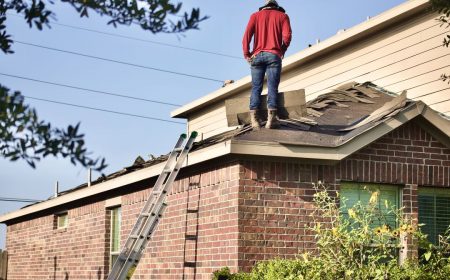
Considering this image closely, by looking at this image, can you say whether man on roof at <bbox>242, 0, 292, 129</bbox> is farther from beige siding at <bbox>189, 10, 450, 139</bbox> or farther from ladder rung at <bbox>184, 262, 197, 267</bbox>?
beige siding at <bbox>189, 10, 450, 139</bbox>

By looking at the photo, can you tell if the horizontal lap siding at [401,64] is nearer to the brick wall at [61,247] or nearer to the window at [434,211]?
the window at [434,211]

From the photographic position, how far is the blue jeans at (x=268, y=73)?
13008 millimetres

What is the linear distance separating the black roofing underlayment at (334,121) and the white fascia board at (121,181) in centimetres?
31

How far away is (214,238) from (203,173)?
3.98 ft

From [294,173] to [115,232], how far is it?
6.37 meters

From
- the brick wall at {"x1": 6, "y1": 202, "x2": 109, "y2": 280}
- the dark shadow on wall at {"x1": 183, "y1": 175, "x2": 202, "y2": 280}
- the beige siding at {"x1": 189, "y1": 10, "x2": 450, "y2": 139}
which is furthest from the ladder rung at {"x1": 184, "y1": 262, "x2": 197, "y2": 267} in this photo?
the beige siding at {"x1": 189, "y1": 10, "x2": 450, "y2": 139}

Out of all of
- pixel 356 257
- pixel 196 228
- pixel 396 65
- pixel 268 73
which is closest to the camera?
pixel 356 257


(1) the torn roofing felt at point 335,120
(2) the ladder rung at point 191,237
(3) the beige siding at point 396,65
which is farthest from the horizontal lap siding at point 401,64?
(2) the ladder rung at point 191,237

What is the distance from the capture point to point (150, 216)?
45.4 feet

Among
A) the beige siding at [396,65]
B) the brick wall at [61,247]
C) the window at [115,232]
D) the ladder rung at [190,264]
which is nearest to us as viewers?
the ladder rung at [190,264]

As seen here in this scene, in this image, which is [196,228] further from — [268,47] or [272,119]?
[268,47]

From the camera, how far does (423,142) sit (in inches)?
552

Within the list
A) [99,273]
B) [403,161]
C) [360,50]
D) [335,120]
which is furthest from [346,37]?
[99,273]

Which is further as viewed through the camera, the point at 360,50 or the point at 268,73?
the point at 360,50
